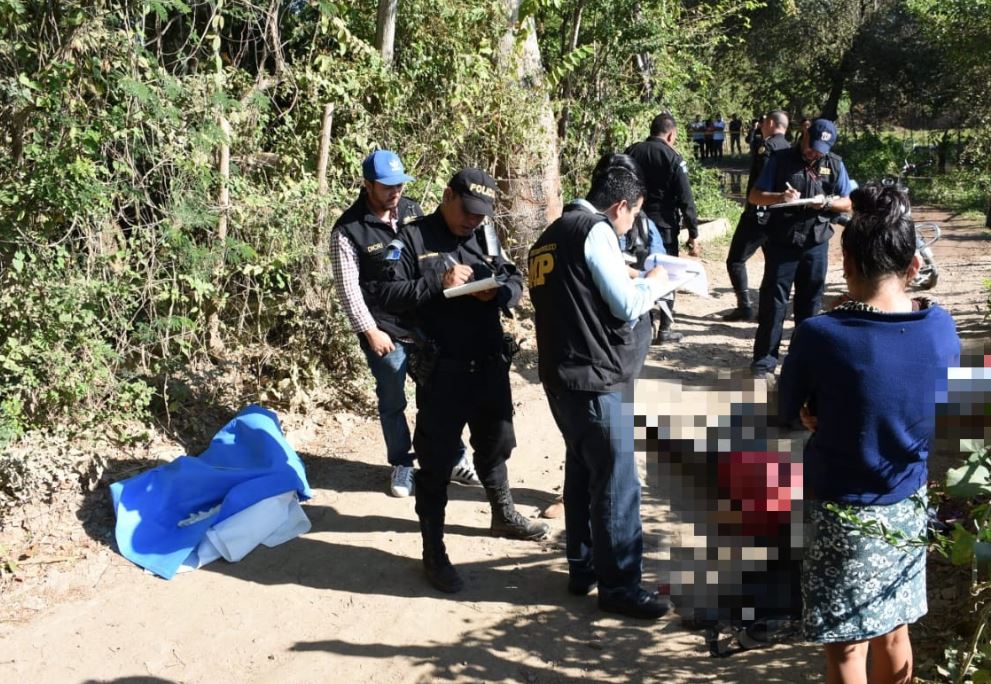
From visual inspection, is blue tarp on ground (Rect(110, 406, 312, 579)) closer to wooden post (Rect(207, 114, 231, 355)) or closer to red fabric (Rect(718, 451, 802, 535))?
wooden post (Rect(207, 114, 231, 355))

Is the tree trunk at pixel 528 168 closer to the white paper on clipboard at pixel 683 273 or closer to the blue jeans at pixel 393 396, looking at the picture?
the blue jeans at pixel 393 396

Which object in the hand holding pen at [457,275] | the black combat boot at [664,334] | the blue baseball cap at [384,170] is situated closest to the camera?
the hand holding pen at [457,275]

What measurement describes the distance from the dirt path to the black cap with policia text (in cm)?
122

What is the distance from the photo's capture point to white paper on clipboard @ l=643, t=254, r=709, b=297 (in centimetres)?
371

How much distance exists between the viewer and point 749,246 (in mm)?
8211

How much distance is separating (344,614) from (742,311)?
18.2 feet

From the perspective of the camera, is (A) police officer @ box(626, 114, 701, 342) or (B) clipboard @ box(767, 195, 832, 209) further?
(A) police officer @ box(626, 114, 701, 342)

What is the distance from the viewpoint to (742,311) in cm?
849

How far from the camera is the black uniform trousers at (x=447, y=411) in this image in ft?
13.5

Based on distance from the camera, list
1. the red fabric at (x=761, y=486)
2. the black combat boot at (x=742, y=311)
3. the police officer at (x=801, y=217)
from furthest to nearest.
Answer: the black combat boot at (x=742, y=311)
the police officer at (x=801, y=217)
the red fabric at (x=761, y=486)

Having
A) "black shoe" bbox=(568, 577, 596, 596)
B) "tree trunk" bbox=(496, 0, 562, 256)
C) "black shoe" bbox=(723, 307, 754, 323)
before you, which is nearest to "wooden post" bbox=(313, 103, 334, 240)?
"tree trunk" bbox=(496, 0, 562, 256)

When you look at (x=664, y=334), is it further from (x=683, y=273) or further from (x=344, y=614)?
(x=344, y=614)

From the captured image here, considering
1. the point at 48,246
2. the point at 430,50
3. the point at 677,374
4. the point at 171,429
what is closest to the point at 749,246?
the point at 677,374

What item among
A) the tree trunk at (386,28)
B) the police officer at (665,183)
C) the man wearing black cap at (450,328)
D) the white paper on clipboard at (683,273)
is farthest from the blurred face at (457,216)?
the police officer at (665,183)
